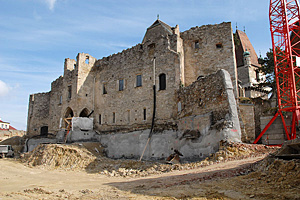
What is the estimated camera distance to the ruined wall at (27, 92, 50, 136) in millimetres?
29281

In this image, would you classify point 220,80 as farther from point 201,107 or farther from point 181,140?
point 181,140

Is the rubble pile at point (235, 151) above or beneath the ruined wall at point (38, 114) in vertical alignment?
beneath

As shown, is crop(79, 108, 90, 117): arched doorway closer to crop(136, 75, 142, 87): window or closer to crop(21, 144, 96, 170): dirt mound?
crop(21, 144, 96, 170): dirt mound

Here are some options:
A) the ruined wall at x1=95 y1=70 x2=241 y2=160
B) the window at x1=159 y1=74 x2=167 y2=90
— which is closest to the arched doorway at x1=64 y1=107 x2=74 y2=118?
the ruined wall at x1=95 y1=70 x2=241 y2=160

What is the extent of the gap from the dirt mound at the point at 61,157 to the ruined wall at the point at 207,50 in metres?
8.73

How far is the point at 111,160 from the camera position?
1673 cm

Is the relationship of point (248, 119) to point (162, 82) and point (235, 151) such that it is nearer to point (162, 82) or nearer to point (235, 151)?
point (235, 151)

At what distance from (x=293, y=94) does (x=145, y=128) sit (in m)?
9.99

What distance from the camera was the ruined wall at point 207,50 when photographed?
18188mm

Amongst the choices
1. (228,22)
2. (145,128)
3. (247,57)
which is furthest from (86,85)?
(247,57)

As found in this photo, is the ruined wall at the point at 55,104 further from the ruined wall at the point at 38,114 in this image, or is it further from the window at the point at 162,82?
the window at the point at 162,82

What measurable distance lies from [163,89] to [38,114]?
1732 cm

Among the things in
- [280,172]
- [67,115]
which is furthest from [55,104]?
[280,172]

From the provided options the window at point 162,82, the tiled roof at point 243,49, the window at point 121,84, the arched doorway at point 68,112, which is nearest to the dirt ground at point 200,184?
the window at point 162,82
